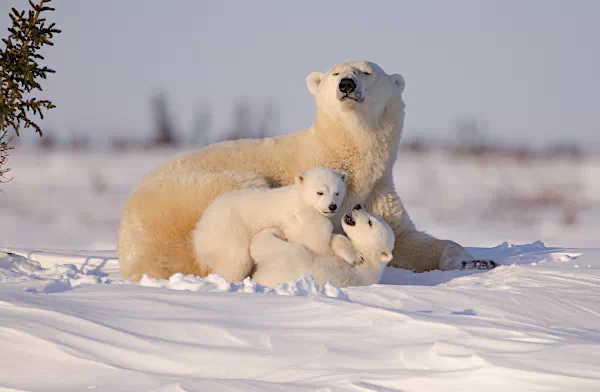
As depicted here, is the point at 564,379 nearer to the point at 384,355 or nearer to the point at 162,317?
the point at 384,355

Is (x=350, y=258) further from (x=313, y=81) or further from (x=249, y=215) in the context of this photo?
(x=313, y=81)

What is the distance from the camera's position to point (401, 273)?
6520 millimetres

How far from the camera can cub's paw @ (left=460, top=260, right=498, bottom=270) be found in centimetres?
634

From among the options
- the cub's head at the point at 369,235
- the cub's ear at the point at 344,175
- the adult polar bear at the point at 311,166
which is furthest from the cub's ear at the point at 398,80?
the cub's head at the point at 369,235

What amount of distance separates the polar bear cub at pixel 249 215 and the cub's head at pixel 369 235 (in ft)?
0.56

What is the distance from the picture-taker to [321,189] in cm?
553

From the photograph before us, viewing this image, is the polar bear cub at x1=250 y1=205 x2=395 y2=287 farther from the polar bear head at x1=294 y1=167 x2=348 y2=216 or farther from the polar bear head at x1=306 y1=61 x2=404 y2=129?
the polar bear head at x1=306 y1=61 x2=404 y2=129

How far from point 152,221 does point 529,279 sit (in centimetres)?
262

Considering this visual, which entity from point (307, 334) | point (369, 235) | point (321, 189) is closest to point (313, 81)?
point (321, 189)

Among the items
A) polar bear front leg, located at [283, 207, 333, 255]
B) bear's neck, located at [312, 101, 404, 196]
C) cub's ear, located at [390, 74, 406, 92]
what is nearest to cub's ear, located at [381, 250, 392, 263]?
polar bear front leg, located at [283, 207, 333, 255]

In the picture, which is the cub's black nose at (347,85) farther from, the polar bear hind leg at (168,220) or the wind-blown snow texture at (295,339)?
the wind-blown snow texture at (295,339)

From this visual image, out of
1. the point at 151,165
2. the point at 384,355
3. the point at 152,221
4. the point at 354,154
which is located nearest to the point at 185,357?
the point at 384,355

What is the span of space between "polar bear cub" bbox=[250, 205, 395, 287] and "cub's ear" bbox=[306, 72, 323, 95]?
1321 millimetres

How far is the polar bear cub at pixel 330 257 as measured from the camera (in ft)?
Answer: 17.7
